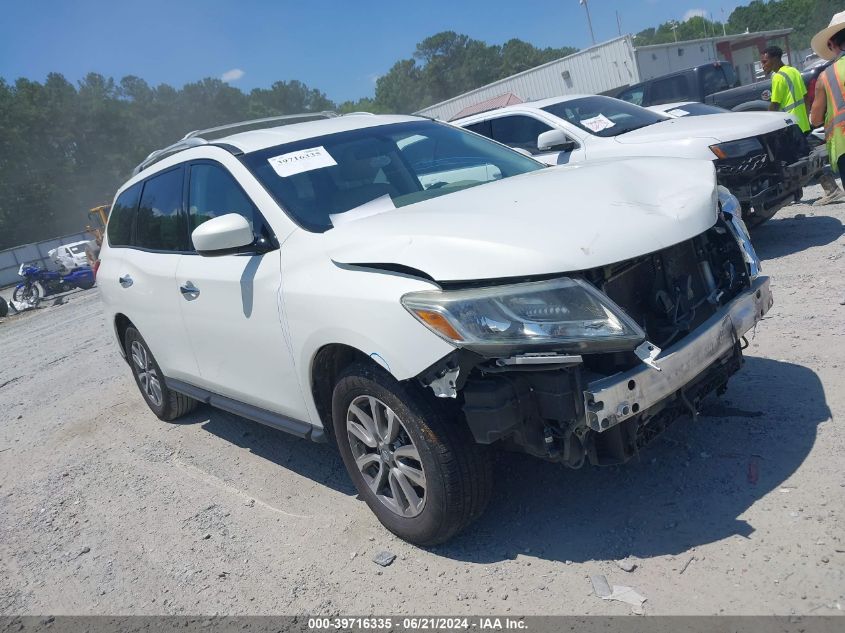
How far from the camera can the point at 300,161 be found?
3.87m

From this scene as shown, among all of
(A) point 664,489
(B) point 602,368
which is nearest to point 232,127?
(B) point 602,368

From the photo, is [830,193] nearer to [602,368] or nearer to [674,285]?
[674,285]

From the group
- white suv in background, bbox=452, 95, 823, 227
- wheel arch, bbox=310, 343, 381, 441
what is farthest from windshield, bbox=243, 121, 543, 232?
white suv in background, bbox=452, 95, 823, 227

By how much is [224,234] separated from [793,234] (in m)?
6.20

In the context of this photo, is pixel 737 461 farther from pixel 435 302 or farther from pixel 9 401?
pixel 9 401

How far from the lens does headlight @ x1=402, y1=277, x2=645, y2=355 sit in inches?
101

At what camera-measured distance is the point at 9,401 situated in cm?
834

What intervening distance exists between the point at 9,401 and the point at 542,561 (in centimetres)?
745

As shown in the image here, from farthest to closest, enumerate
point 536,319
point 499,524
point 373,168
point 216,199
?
point 216,199, point 373,168, point 499,524, point 536,319

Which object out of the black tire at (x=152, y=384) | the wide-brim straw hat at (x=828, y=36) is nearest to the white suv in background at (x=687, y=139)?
the wide-brim straw hat at (x=828, y=36)

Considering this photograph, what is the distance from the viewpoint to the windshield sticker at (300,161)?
12.5 feet

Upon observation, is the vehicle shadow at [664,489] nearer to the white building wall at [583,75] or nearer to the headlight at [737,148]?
the headlight at [737,148]

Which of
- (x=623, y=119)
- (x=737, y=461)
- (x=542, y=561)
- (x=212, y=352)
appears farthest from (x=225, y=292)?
(x=623, y=119)

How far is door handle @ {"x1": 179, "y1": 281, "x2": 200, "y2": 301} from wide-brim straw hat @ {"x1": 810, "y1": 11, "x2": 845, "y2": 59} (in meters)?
4.58
